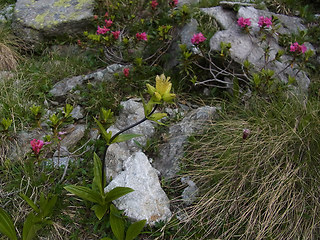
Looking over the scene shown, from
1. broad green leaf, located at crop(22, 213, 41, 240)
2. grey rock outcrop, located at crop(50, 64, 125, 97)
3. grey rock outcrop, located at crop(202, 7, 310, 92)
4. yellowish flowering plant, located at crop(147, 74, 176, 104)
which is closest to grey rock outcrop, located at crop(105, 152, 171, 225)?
broad green leaf, located at crop(22, 213, 41, 240)

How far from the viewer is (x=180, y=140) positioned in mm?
2971

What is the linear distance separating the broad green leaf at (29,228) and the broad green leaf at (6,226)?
0.25 ft

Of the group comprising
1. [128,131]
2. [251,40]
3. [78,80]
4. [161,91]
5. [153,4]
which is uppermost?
[161,91]

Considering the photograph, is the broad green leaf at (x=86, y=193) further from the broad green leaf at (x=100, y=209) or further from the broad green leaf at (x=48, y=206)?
the broad green leaf at (x=48, y=206)

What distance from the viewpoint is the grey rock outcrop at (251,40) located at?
361 cm

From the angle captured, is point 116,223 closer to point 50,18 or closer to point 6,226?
point 6,226

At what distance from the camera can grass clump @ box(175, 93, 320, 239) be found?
2.21m

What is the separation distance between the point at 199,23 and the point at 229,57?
0.85 m

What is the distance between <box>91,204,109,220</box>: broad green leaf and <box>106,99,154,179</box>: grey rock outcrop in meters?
0.37

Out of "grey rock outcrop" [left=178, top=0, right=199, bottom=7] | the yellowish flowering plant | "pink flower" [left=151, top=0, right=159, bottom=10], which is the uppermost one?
the yellowish flowering plant

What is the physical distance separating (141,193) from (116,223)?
1.11 ft

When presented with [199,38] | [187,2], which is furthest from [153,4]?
[199,38]

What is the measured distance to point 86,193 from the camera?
218cm

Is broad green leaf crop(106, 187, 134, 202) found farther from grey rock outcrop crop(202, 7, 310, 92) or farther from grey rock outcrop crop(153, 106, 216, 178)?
grey rock outcrop crop(202, 7, 310, 92)
